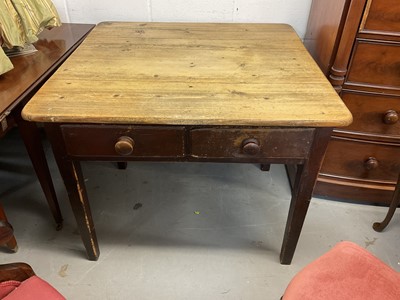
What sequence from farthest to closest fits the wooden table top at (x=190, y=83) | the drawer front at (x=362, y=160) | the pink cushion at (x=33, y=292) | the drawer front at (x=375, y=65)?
the drawer front at (x=362, y=160)
the drawer front at (x=375, y=65)
the wooden table top at (x=190, y=83)
the pink cushion at (x=33, y=292)

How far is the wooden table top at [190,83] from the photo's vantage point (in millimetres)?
870

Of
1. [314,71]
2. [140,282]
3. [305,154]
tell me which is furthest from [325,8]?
[140,282]

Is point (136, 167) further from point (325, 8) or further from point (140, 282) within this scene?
point (325, 8)

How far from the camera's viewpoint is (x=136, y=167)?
71.6 inches

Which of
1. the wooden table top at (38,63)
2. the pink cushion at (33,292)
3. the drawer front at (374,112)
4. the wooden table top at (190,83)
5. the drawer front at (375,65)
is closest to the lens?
the pink cushion at (33,292)

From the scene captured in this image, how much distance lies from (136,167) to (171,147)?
91cm

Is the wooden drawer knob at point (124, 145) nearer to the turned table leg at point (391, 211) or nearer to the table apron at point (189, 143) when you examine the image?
the table apron at point (189, 143)

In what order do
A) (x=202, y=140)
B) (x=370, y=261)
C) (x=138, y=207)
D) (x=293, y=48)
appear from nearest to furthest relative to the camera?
(x=370, y=261) → (x=202, y=140) → (x=293, y=48) → (x=138, y=207)

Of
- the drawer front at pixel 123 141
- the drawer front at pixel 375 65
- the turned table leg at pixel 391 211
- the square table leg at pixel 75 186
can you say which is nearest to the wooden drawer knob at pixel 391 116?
the drawer front at pixel 375 65

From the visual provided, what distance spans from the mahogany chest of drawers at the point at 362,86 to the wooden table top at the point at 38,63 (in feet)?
3.35

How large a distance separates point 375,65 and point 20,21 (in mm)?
1277

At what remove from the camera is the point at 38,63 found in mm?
1233

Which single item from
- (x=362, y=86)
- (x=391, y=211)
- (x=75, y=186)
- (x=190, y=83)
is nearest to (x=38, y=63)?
(x=75, y=186)

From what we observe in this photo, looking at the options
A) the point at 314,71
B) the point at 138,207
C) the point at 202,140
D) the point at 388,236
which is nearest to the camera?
the point at 202,140
